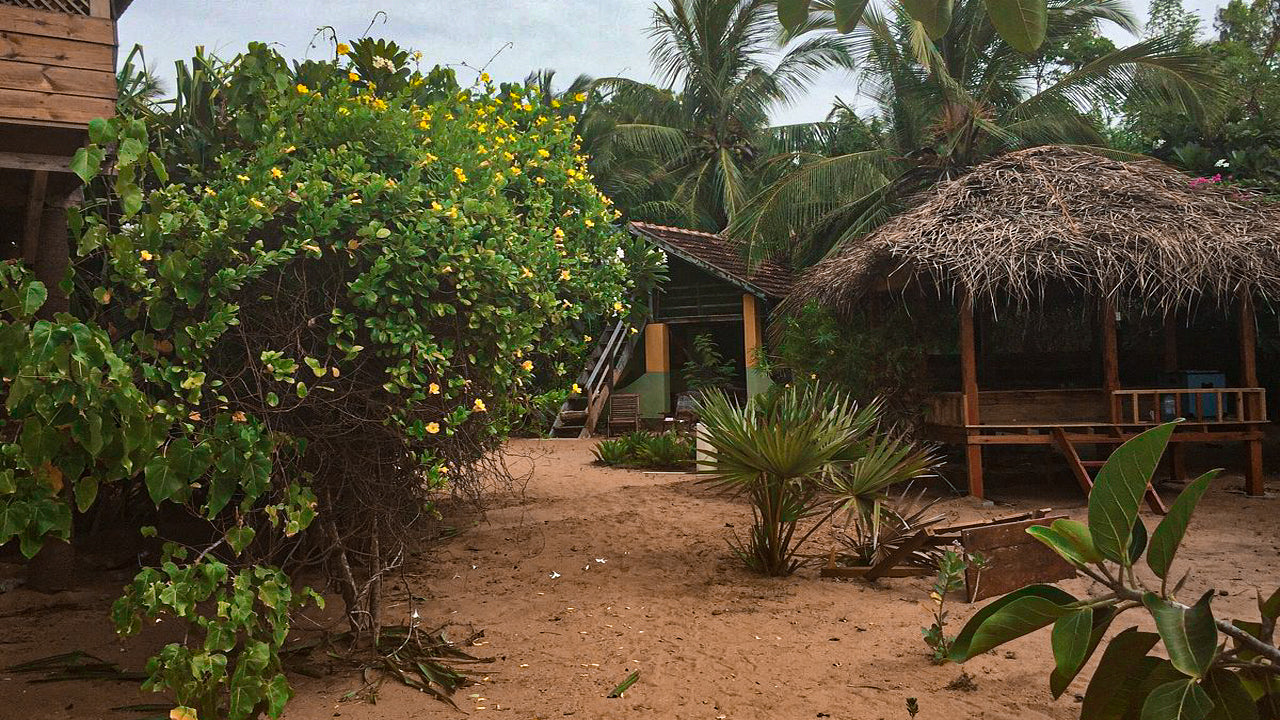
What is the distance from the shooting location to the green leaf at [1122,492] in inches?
42.7

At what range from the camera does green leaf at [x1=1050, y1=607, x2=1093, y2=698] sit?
3.61 ft

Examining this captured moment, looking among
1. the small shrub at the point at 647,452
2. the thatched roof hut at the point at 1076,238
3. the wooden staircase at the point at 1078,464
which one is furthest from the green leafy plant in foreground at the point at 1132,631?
the small shrub at the point at 647,452

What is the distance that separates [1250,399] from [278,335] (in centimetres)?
888

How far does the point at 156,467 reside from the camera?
135 inches

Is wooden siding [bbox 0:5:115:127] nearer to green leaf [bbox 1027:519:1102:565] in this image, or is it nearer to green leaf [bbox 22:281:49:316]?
green leaf [bbox 22:281:49:316]

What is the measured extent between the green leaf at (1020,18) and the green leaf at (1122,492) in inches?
19.3

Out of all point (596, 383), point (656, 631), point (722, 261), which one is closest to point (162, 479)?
point (656, 631)

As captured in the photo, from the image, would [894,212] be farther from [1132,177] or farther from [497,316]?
[497,316]

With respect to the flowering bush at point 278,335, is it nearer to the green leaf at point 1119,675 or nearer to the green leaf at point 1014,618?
the green leaf at point 1014,618

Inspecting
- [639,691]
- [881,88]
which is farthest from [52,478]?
[881,88]

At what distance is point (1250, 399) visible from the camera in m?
8.98

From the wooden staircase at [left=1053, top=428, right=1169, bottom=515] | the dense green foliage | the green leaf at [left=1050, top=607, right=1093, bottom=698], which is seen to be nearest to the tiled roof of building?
the dense green foliage

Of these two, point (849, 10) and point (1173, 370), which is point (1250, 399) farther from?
point (849, 10)

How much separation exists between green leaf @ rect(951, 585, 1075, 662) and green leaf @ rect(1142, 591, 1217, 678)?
0.10m
